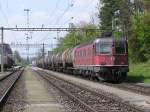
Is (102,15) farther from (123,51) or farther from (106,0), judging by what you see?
(123,51)

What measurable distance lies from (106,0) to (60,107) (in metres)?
78.2

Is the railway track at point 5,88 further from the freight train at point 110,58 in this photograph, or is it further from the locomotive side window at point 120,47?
the locomotive side window at point 120,47

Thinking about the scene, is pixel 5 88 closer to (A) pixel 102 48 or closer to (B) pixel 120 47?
(A) pixel 102 48

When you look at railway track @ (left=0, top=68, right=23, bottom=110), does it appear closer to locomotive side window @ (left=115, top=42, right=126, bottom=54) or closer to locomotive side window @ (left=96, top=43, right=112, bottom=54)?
locomotive side window @ (left=96, top=43, right=112, bottom=54)

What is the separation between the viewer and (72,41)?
341 feet

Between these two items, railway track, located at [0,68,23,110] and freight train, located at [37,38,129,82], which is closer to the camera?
railway track, located at [0,68,23,110]

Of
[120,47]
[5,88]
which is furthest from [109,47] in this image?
[5,88]

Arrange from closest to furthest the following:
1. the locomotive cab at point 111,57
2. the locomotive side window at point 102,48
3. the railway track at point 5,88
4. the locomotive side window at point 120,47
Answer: the railway track at point 5,88 → the locomotive cab at point 111,57 → the locomotive side window at point 120,47 → the locomotive side window at point 102,48

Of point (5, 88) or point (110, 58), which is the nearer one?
point (5, 88)

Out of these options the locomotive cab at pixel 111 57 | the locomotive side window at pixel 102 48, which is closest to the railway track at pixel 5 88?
the locomotive cab at pixel 111 57

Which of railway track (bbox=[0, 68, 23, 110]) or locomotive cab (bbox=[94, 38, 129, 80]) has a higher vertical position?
locomotive cab (bbox=[94, 38, 129, 80])

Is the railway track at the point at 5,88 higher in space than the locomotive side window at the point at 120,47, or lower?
lower

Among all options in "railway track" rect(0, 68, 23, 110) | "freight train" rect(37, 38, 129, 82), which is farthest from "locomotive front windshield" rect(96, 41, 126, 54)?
"railway track" rect(0, 68, 23, 110)

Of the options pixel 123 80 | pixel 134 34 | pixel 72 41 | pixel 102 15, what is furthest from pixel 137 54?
pixel 72 41
